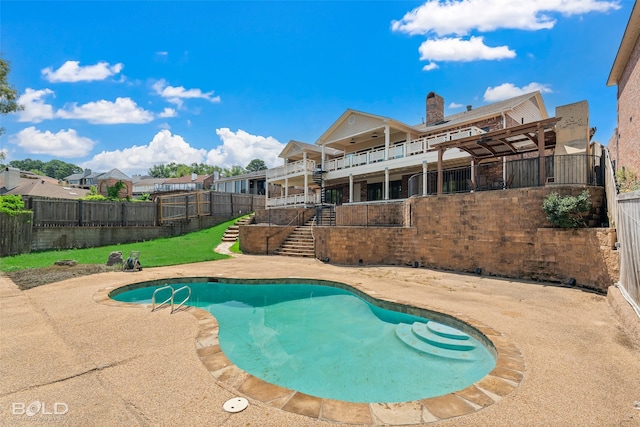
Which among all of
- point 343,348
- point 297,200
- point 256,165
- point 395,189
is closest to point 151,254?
point 297,200

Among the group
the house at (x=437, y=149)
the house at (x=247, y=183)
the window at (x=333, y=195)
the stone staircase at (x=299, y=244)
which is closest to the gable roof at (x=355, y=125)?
the house at (x=437, y=149)

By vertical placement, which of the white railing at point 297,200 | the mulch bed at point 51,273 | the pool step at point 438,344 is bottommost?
the pool step at point 438,344

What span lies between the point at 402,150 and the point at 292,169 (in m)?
10.1

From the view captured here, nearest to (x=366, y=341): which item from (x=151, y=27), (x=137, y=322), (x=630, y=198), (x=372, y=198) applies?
(x=137, y=322)

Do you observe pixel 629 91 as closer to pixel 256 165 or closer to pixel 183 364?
pixel 183 364

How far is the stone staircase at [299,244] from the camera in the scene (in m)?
15.0

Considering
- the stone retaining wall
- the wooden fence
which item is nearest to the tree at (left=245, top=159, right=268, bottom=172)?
the wooden fence

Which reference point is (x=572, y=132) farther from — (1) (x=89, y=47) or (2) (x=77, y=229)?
(2) (x=77, y=229)

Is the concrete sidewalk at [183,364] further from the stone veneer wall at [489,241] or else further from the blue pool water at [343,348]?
the stone veneer wall at [489,241]

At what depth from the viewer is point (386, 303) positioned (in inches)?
270

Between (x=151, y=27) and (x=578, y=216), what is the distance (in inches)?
644

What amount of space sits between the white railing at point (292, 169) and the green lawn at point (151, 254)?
8128 mm

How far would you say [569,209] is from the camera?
8.05 meters

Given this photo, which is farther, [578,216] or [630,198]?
[578,216]
